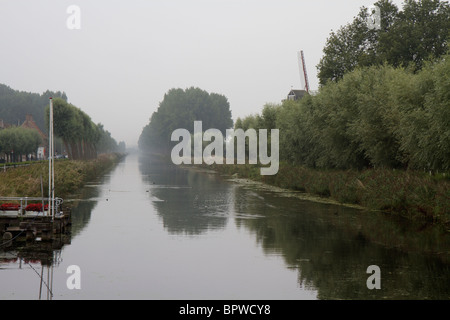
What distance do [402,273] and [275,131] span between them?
169ft

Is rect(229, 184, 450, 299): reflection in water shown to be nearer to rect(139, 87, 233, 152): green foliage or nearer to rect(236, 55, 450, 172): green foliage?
rect(236, 55, 450, 172): green foliage

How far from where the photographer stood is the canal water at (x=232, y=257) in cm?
1670

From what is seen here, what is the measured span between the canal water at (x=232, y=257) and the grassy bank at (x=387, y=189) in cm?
125

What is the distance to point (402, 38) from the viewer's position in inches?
2413

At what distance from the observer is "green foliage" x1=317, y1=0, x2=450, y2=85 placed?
60.8 m

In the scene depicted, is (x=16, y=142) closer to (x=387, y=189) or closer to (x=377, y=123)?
(x=377, y=123)

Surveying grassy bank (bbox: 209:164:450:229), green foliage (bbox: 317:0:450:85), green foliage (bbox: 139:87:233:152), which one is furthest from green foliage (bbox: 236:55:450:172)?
green foliage (bbox: 139:87:233:152)

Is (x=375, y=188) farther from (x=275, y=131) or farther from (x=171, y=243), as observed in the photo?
(x=275, y=131)

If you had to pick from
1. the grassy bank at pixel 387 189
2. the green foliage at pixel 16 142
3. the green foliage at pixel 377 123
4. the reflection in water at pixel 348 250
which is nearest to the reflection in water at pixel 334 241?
the reflection in water at pixel 348 250

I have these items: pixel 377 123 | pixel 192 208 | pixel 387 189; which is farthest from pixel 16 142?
pixel 387 189

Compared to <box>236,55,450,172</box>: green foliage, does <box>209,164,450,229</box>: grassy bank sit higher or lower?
lower

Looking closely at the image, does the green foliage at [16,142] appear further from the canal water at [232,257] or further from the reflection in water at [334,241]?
the canal water at [232,257]

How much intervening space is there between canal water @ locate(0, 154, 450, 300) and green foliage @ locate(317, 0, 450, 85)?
31771 millimetres

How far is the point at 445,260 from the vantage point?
21047 mm
